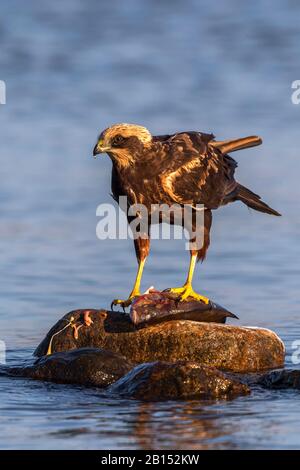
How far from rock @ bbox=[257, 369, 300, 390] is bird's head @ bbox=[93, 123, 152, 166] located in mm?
2995

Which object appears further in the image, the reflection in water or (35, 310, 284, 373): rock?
(35, 310, 284, 373): rock

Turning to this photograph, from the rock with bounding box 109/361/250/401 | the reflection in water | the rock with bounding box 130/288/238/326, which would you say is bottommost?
the reflection in water

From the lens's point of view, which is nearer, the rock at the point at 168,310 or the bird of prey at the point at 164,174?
the rock at the point at 168,310

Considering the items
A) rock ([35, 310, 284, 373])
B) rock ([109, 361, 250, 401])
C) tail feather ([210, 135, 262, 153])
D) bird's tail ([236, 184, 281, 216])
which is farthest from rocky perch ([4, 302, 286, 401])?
tail feather ([210, 135, 262, 153])

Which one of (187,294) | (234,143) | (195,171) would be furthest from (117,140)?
(234,143)

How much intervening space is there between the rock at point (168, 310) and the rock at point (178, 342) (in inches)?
4.8

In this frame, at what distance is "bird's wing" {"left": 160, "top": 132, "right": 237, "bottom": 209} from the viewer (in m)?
13.8

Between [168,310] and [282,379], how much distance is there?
1869mm

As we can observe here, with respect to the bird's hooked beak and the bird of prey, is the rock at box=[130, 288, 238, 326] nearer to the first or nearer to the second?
the bird of prey

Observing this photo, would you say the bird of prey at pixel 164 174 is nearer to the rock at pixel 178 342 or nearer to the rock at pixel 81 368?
the rock at pixel 178 342

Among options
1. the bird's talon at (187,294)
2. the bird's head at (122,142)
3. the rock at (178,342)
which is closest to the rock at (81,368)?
the rock at (178,342)

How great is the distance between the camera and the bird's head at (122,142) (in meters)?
13.5

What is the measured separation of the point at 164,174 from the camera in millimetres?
13766
